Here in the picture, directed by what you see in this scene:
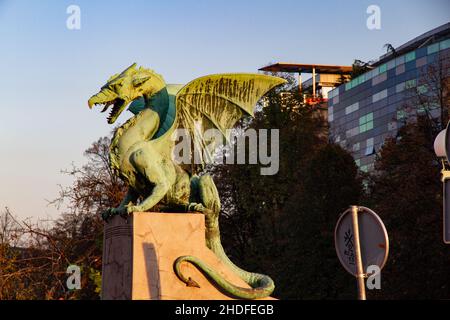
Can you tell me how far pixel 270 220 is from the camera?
3400cm

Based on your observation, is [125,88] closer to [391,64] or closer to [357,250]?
[357,250]

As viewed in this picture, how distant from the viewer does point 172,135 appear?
11852 mm

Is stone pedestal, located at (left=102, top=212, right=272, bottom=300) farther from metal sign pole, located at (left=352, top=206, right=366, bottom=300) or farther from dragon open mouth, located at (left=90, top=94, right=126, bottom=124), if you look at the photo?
metal sign pole, located at (left=352, top=206, right=366, bottom=300)

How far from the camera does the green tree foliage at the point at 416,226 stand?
2342 centimetres

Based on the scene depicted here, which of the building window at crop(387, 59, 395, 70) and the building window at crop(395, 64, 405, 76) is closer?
the building window at crop(395, 64, 405, 76)

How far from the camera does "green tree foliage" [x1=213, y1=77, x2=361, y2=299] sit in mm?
29500

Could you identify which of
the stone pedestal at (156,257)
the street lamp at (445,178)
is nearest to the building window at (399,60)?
the stone pedestal at (156,257)

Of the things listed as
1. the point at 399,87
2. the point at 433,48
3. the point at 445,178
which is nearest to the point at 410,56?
the point at 433,48

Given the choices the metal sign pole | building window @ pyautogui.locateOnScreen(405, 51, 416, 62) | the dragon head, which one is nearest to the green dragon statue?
the dragon head

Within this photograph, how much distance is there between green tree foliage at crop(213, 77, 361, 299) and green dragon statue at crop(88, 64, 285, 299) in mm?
16212

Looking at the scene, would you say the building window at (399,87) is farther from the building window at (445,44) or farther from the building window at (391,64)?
the building window at (445,44)

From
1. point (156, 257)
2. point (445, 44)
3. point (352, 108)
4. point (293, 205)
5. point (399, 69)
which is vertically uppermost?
point (445, 44)

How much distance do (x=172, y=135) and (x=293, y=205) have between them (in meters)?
19.7
